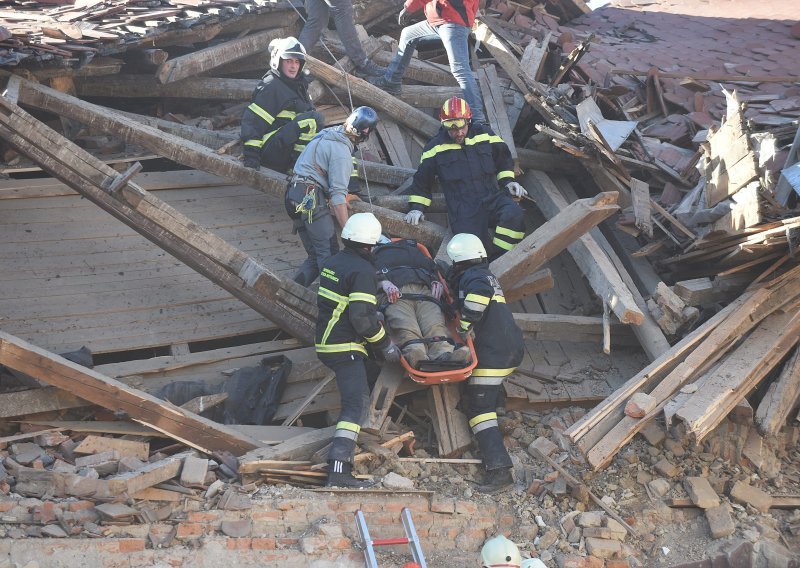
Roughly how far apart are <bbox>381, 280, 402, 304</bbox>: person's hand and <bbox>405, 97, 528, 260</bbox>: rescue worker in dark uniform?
4.63 ft

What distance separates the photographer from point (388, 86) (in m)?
11.2

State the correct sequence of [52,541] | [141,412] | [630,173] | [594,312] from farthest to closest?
[630,173] < [594,312] < [141,412] < [52,541]

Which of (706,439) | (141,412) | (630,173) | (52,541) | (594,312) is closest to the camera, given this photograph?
(52,541)

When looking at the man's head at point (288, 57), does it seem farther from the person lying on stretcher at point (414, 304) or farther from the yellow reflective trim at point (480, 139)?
the person lying on stretcher at point (414, 304)

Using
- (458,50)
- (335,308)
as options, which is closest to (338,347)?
(335,308)

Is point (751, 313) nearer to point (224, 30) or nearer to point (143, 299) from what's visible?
point (143, 299)

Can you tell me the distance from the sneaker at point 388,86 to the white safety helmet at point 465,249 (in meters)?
3.46

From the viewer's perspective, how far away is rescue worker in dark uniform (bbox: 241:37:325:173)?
31.0ft

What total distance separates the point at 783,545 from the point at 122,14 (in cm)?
814

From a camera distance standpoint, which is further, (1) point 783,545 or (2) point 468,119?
(2) point 468,119

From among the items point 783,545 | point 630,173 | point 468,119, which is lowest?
point 783,545

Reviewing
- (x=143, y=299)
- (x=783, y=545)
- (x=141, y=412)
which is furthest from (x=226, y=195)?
(x=783, y=545)

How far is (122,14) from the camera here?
35.0 ft

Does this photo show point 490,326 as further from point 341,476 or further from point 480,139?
point 480,139
